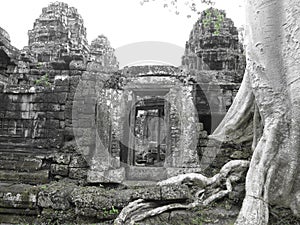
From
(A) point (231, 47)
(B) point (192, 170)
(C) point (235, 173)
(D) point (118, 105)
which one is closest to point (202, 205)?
(C) point (235, 173)

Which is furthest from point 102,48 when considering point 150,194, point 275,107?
point 275,107

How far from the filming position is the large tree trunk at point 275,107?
6.64 ft

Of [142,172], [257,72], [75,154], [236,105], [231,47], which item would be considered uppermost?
[231,47]

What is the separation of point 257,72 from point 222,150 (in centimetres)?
290

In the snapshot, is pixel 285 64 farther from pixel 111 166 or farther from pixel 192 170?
pixel 111 166

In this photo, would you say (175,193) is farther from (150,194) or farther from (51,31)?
(51,31)

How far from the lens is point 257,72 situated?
2.27 meters

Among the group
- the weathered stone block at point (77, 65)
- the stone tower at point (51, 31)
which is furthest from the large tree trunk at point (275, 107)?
the stone tower at point (51, 31)

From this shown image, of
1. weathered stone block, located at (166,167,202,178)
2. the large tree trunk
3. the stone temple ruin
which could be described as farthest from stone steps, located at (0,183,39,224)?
the large tree trunk

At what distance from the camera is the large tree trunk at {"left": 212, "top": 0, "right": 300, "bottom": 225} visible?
6.64 ft

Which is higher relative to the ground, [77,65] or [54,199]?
[77,65]

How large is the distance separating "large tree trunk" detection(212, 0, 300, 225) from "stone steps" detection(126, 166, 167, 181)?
9.16ft

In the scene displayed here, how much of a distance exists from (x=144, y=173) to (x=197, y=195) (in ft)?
7.86

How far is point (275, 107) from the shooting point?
2.12m
